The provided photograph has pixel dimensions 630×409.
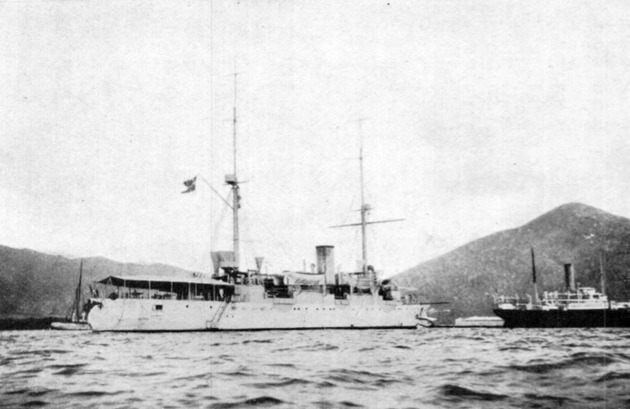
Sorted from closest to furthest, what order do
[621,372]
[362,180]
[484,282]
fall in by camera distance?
[621,372] → [362,180] → [484,282]

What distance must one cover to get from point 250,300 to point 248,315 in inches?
42.7

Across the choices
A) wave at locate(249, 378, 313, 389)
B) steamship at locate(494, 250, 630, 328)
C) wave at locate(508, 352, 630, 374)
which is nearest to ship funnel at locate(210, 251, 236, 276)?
steamship at locate(494, 250, 630, 328)

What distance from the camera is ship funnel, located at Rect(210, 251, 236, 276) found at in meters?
35.8

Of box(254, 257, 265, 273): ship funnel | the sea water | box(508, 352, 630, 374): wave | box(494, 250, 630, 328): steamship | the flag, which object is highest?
the flag

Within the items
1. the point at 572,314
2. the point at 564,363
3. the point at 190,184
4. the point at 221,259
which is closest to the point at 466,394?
the point at 564,363

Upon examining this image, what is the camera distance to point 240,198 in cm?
3969

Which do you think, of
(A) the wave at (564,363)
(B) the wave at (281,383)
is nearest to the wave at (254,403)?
(B) the wave at (281,383)

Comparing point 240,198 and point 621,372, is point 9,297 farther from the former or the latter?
point 621,372

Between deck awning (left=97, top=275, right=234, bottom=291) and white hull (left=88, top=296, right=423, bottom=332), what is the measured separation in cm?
115

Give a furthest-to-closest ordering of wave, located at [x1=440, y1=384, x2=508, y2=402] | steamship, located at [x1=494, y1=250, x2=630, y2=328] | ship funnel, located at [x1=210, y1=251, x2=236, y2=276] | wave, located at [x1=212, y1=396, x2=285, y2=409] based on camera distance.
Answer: steamship, located at [x1=494, y1=250, x2=630, y2=328] < ship funnel, located at [x1=210, y1=251, x2=236, y2=276] < wave, located at [x1=440, y1=384, x2=508, y2=402] < wave, located at [x1=212, y1=396, x2=285, y2=409]

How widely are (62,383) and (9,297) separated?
330 ft

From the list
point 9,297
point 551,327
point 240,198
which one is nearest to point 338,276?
point 240,198

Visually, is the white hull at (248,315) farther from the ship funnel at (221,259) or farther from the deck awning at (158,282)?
the ship funnel at (221,259)

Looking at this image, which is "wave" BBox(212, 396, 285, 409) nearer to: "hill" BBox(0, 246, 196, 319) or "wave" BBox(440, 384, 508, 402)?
"wave" BBox(440, 384, 508, 402)
